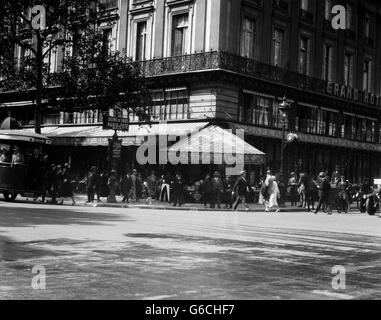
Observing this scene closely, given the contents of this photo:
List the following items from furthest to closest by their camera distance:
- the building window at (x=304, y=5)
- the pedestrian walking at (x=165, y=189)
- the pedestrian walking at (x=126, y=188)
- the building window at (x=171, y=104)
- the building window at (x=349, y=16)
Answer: the building window at (x=349, y=16)
the building window at (x=304, y=5)
the building window at (x=171, y=104)
the pedestrian walking at (x=165, y=189)
the pedestrian walking at (x=126, y=188)

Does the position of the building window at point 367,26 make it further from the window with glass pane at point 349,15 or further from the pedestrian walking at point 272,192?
the pedestrian walking at point 272,192

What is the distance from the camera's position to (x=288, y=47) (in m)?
33.1

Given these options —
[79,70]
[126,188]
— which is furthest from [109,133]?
[126,188]

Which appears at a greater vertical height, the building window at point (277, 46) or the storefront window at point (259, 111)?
the building window at point (277, 46)

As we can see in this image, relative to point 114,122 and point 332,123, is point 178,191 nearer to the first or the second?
point 114,122

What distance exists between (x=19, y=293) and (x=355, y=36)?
37.5 metres

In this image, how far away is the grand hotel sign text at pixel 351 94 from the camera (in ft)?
119

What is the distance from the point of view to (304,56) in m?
34.6

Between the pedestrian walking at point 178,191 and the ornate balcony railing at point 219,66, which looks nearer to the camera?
the pedestrian walking at point 178,191

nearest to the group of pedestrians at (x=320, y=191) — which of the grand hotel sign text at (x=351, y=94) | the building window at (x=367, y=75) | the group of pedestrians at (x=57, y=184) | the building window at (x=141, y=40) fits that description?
the grand hotel sign text at (x=351, y=94)

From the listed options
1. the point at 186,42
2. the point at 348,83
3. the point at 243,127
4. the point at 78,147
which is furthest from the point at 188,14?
the point at 348,83

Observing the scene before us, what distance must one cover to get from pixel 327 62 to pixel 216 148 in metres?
14.8

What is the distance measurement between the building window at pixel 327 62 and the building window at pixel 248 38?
297 inches
